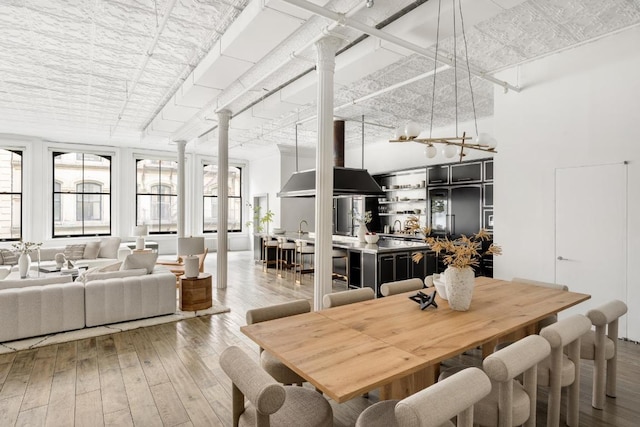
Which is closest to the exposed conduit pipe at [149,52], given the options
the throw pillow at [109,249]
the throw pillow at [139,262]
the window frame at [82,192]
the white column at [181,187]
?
the throw pillow at [139,262]

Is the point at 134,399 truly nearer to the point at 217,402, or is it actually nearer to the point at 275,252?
the point at 217,402

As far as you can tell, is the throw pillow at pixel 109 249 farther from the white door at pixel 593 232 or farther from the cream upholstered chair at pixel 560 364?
the white door at pixel 593 232

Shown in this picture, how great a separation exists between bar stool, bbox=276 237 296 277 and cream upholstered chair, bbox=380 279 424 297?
4891 millimetres

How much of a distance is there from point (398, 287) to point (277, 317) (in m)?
1.31

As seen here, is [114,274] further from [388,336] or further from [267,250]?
[267,250]

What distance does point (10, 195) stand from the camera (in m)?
9.55

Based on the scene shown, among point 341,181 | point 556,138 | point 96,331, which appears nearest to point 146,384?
point 96,331

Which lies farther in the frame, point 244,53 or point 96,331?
point 96,331

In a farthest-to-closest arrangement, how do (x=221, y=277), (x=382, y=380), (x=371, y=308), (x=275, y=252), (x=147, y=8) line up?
(x=275, y=252), (x=221, y=277), (x=147, y=8), (x=371, y=308), (x=382, y=380)

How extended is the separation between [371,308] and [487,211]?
5.23 meters

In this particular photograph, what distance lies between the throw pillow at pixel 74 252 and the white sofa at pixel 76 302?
4.04 m

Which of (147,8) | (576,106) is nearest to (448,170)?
(576,106)

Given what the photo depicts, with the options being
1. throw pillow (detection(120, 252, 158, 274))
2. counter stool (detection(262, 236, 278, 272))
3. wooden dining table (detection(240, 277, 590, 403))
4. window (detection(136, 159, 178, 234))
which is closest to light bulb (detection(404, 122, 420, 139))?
wooden dining table (detection(240, 277, 590, 403))

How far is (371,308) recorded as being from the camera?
263cm
